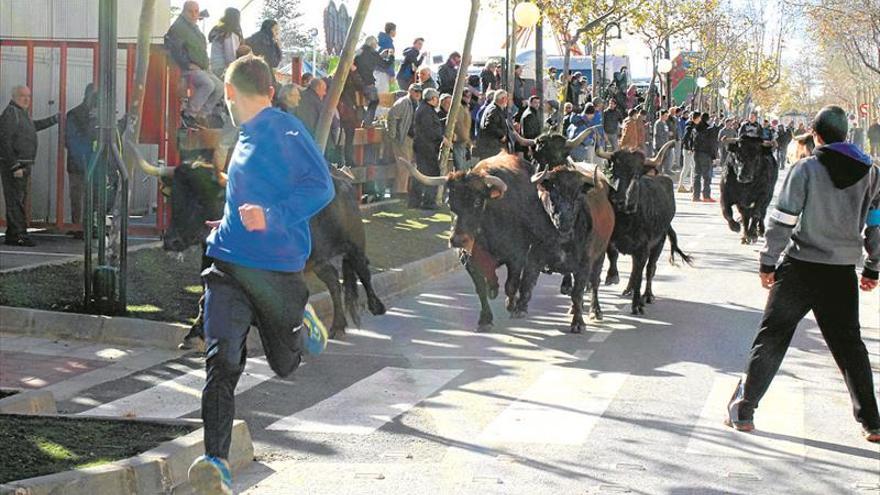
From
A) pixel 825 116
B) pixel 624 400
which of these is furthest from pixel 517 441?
pixel 825 116

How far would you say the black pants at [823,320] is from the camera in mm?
8195

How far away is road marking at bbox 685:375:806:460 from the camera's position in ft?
26.6

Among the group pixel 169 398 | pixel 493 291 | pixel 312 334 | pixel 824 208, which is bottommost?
pixel 169 398

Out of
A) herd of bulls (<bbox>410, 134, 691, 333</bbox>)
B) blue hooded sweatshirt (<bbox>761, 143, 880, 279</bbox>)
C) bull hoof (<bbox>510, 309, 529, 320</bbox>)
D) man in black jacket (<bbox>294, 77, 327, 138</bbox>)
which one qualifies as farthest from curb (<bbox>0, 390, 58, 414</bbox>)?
man in black jacket (<bbox>294, 77, 327, 138</bbox>)

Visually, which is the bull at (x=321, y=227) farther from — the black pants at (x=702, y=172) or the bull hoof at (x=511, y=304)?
the black pants at (x=702, y=172)

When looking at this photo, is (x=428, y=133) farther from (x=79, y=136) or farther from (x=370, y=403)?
(x=370, y=403)

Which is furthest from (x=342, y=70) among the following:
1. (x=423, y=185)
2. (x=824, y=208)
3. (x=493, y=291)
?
(x=824, y=208)

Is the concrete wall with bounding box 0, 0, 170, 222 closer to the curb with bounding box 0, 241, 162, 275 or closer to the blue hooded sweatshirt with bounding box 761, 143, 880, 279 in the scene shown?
the curb with bounding box 0, 241, 162, 275

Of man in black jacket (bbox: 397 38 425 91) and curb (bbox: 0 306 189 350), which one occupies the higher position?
man in black jacket (bbox: 397 38 425 91)

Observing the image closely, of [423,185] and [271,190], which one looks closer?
[271,190]

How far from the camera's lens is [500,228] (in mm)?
13555

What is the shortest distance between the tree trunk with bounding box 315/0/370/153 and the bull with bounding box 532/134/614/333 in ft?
9.32

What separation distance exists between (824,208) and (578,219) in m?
5.33

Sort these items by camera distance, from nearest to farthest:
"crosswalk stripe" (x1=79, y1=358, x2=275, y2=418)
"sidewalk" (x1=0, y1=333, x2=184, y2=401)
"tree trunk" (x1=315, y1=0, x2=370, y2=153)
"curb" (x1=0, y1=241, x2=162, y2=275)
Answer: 1. "crosswalk stripe" (x1=79, y1=358, x2=275, y2=418)
2. "sidewalk" (x1=0, y1=333, x2=184, y2=401)
3. "curb" (x1=0, y1=241, x2=162, y2=275)
4. "tree trunk" (x1=315, y1=0, x2=370, y2=153)
